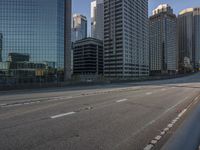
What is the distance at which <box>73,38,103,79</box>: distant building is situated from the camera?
162 metres

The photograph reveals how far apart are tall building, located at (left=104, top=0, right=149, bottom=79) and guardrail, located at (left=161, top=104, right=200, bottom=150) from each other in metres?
135

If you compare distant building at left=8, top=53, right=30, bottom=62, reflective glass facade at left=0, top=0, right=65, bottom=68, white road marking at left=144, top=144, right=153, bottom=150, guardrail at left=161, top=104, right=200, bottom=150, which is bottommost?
guardrail at left=161, top=104, right=200, bottom=150

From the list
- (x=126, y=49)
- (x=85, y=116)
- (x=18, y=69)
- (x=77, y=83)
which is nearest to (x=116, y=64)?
(x=126, y=49)

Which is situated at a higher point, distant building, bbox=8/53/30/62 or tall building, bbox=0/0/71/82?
tall building, bbox=0/0/71/82

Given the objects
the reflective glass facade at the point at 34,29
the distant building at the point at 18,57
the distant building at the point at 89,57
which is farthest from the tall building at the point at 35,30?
the distant building at the point at 89,57

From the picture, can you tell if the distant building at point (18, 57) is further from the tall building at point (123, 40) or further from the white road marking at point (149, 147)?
the white road marking at point (149, 147)

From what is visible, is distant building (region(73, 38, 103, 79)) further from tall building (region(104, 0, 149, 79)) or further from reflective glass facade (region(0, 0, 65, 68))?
reflective glass facade (region(0, 0, 65, 68))

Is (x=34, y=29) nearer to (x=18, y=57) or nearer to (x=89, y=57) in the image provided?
(x=18, y=57)

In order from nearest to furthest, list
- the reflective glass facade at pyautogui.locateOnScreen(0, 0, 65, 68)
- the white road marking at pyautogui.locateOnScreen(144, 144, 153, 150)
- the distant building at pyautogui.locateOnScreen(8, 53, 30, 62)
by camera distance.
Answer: the white road marking at pyautogui.locateOnScreen(144, 144, 153, 150) → the distant building at pyautogui.locateOnScreen(8, 53, 30, 62) → the reflective glass facade at pyautogui.locateOnScreen(0, 0, 65, 68)

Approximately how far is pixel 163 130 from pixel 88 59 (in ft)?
513

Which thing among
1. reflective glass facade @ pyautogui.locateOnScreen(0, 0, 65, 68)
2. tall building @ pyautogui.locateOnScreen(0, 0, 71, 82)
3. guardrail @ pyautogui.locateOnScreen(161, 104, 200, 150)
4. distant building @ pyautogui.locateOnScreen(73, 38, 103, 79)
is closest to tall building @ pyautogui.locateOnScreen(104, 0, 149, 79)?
distant building @ pyautogui.locateOnScreen(73, 38, 103, 79)

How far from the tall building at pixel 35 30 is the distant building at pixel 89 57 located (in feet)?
186

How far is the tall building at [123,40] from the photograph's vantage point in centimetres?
14750

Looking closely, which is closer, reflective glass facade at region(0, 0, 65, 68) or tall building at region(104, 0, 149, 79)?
reflective glass facade at region(0, 0, 65, 68)
